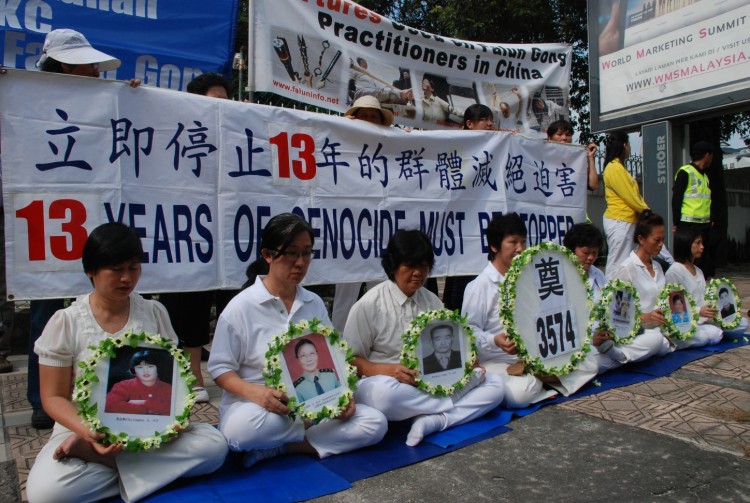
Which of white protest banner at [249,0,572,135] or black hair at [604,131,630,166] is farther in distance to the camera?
black hair at [604,131,630,166]

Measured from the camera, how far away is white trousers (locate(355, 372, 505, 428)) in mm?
3104

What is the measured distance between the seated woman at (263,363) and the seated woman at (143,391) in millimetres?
340

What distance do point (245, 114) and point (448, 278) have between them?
2.13 meters

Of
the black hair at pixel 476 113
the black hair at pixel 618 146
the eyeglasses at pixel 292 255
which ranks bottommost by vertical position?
the eyeglasses at pixel 292 255

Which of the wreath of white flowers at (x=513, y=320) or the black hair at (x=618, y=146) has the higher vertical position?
the black hair at (x=618, y=146)

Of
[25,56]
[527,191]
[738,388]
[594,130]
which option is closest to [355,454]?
[738,388]

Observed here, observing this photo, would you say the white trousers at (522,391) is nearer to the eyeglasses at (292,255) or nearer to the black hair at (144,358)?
the eyeglasses at (292,255)

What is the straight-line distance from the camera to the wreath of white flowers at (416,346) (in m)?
3.17

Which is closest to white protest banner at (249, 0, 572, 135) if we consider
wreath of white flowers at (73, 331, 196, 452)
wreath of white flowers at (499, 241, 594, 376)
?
wreath of white flowers at (499, 241, 594, 376)

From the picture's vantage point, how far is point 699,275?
5.43 m

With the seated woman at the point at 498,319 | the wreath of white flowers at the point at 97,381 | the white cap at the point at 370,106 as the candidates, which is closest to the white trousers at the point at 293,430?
the wreath of white flowers at the point at 97,381

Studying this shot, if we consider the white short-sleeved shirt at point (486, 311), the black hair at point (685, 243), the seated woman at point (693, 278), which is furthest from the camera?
the black hair at point (685, 243)

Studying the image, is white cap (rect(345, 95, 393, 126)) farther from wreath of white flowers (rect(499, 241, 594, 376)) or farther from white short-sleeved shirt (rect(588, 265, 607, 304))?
white short-sleeved shirt (rect(588, 265, 607, 304))

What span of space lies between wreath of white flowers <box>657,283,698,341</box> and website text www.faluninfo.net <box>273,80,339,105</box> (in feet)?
9.62
